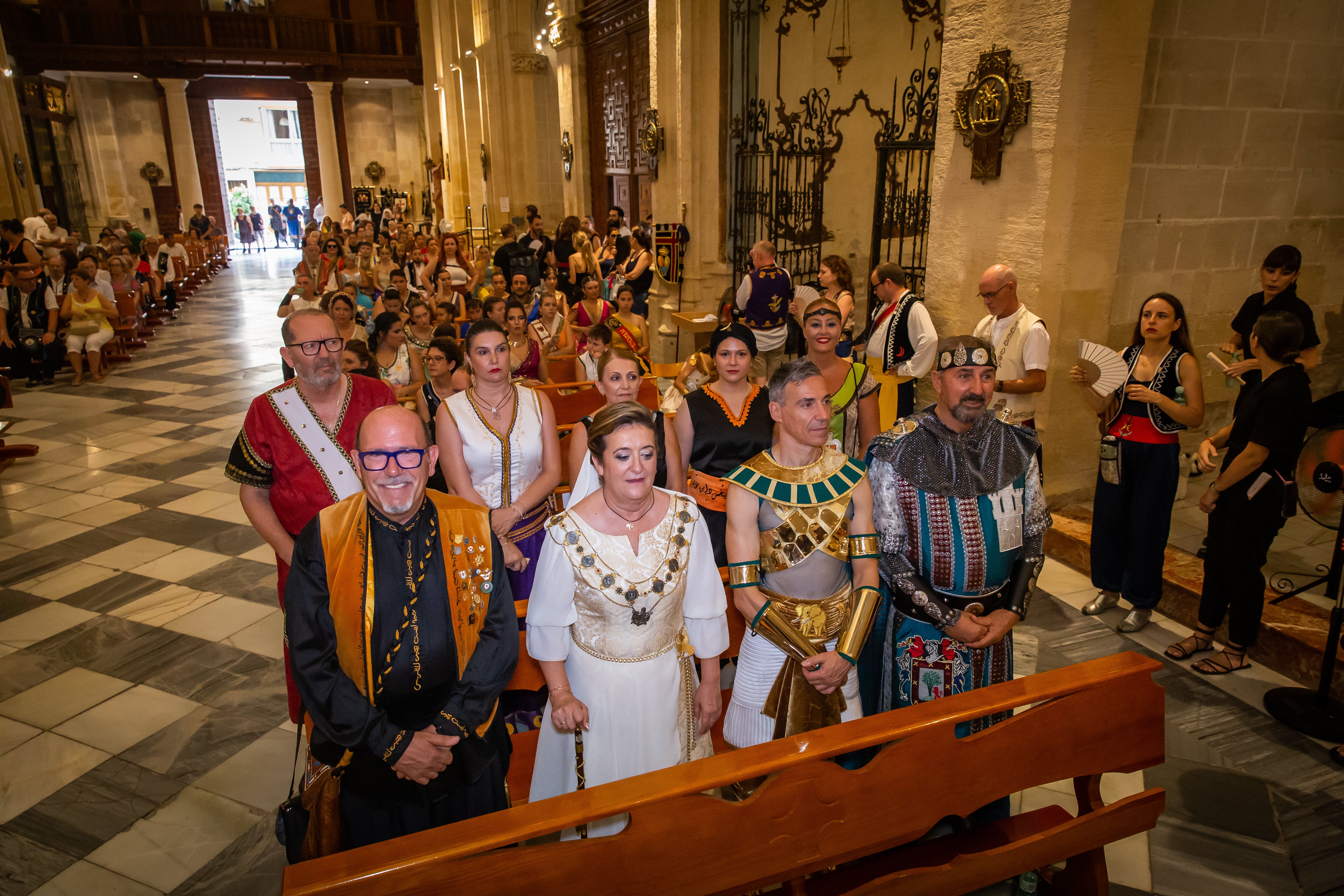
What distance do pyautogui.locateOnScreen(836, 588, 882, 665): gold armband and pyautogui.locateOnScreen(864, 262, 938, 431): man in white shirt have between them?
2870 mm

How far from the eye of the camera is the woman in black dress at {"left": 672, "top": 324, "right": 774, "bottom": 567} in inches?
142

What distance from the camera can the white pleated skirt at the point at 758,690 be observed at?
8.87 feet

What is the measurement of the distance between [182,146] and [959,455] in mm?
29910

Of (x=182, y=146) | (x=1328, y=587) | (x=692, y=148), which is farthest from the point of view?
(x=182, y=146)

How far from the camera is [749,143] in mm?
10414

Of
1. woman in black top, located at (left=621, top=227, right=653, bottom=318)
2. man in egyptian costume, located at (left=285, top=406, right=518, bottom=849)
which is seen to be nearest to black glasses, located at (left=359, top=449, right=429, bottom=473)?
man in egyptian costume, located at (left=285, top=406, right=518, bottom=849)

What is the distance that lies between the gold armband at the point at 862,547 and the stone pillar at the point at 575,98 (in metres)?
13.8

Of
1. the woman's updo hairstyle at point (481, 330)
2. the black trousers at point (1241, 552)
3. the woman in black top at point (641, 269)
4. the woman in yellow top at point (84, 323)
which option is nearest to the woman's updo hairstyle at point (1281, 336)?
the black trousers at point (1241, 552)

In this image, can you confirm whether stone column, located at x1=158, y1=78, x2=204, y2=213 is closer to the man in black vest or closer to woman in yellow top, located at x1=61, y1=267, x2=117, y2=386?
woman in yellow top, located at x1=61, y1=267, x2=117, y2=386

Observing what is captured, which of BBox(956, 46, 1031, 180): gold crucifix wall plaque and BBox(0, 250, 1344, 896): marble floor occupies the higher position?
BBox(956, 46, 1031, 180): gold crucifix wall plaque

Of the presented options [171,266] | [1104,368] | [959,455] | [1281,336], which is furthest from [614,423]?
[171,266]

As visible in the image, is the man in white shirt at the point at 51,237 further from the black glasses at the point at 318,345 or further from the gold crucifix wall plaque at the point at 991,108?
the gold crucifix wall plaque at the point at 991,108

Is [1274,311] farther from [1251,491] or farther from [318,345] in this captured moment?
[318,345]

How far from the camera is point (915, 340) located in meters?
5.46
